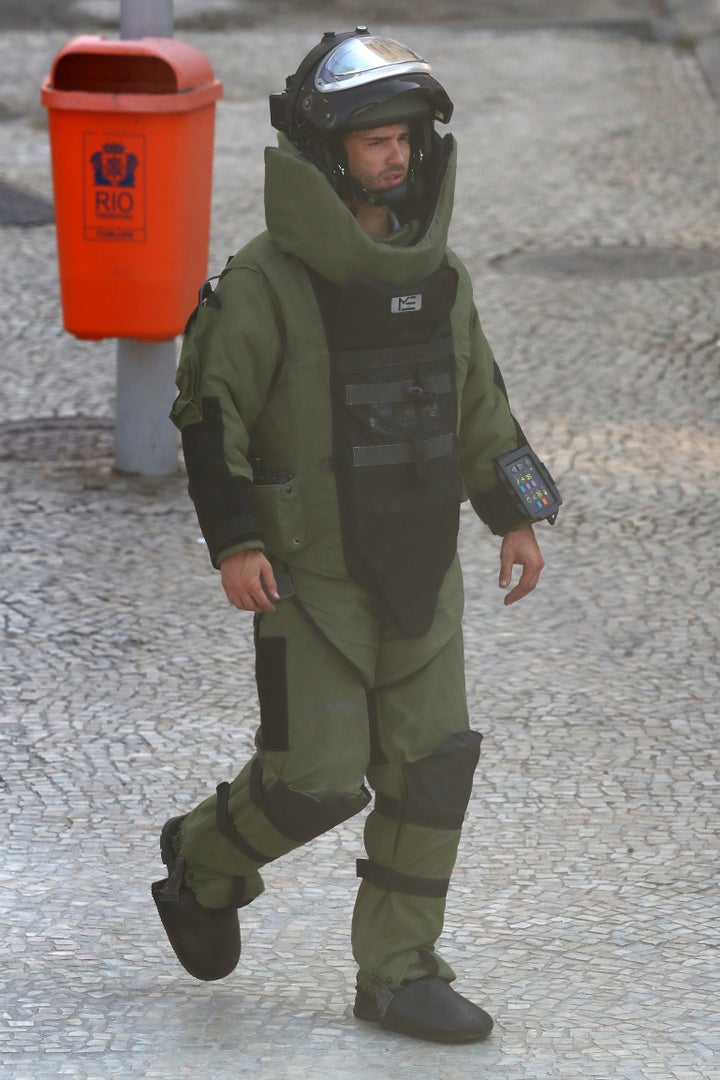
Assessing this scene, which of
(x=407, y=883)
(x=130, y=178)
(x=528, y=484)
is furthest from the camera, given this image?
(x=130, y=178)

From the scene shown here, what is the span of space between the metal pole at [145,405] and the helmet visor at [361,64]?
3456 mm

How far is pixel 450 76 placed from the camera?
14.2 meters

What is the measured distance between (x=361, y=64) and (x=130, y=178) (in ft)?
10.3

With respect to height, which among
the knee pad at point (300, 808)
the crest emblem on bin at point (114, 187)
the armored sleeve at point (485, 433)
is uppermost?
the armored sleeve at point (485, 433)

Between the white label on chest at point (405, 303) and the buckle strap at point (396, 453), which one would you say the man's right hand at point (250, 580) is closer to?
the buckle strap at point (396, 453)

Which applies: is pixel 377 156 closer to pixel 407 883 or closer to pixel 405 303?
pixel 405 303

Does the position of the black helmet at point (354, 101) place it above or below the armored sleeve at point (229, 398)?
above

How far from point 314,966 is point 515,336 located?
494cm

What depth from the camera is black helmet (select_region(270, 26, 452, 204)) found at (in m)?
3.57

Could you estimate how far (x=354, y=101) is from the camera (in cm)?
356

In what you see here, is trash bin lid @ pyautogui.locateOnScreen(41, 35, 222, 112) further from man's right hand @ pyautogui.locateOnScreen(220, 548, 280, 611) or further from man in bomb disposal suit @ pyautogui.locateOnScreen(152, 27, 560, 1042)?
man's right hand @ pyautogui.locateOnScreen(220, 548, 280, 611)

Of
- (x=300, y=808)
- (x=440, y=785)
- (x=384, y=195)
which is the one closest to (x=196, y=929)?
(x=300, y=808)

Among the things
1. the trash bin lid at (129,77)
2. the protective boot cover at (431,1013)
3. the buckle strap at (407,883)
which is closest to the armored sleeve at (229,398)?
the buckle strap at (407,883)

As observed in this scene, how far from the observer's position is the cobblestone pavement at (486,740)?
3.77m
